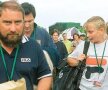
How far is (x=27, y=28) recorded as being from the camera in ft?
21.2

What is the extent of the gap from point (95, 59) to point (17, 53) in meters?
1.81

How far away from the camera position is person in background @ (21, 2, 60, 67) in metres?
6.45

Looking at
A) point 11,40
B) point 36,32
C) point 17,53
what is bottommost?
point 36,32

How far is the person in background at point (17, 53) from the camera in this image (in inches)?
179

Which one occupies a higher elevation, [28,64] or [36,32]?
[28,64]

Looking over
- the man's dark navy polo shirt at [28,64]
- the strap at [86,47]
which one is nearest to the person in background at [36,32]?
the strap at [86,47]

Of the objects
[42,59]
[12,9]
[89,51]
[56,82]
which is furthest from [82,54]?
[12,9]

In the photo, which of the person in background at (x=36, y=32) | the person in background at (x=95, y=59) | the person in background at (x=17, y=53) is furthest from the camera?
the person in background at (x=36, y=32)

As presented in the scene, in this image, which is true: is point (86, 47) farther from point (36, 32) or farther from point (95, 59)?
point (36, 32)

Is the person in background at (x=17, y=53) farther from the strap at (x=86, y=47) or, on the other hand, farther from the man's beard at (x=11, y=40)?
the strap at (x=86, y=47)

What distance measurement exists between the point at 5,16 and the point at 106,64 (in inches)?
82.3

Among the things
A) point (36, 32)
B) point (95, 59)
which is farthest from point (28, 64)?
point (36, 32)

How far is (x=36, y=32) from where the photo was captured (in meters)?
6.77

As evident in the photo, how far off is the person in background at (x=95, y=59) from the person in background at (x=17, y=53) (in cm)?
148
